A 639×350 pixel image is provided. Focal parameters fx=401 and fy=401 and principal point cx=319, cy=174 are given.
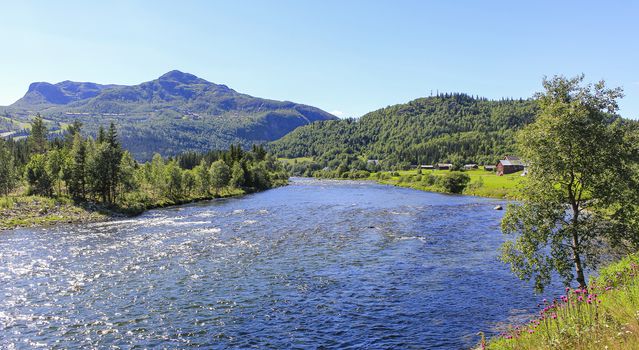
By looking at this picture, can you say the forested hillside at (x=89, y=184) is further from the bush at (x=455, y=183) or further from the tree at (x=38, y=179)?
the bush at (x=455, y=183)

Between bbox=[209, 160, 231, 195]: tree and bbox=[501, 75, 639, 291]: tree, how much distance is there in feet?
402

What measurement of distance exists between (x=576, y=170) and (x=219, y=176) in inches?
5019

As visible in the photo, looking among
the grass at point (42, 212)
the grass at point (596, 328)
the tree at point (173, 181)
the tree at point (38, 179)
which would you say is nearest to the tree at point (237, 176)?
the tree at point (173, 181)

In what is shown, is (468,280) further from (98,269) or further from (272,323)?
(98,269)

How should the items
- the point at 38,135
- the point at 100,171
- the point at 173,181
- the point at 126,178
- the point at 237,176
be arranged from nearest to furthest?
the point at 100,171, the point at 126,178, the point at 173,181, the point at 237,176, the point at 38,135

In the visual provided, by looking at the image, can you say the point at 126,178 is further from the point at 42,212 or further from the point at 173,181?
the point at 173,181

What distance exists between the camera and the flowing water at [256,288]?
25469 mm

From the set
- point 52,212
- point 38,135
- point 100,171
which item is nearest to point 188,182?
point 100,171

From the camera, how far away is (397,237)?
5728 centimetres

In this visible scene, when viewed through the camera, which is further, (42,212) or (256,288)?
(42,212)

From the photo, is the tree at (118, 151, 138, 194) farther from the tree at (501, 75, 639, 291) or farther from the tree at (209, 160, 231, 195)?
the tree at (501, 75, 639, 291)

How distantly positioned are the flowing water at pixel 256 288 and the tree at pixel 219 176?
74176 mm

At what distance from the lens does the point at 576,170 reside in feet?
75.5

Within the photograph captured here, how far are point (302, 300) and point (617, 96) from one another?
24761 mm
